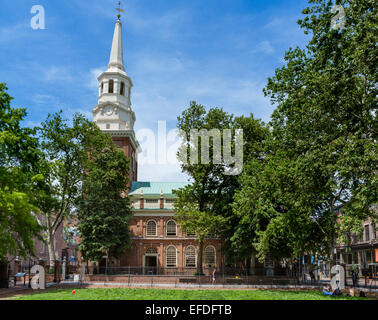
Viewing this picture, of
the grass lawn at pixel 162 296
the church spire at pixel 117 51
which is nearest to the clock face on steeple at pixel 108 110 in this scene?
the church spire at pixel 117 51

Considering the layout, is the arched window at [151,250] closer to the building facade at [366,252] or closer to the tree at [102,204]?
the tree at [102,204]

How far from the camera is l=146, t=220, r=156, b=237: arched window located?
58.6 meters

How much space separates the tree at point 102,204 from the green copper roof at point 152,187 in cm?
1306

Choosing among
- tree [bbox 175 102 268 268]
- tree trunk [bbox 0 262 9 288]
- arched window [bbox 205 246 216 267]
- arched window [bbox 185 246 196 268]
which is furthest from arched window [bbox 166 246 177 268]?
tree trunk [bbox 0 262 9 288]

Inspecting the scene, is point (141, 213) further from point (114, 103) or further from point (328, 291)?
point (328, 291)

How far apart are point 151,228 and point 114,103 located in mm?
19919

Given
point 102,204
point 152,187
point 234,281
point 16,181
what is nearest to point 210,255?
point 152,187

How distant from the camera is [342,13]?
23438mm

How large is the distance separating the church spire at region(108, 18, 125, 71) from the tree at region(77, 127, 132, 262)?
17478 millimetres

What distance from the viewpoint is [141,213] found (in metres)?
58.9

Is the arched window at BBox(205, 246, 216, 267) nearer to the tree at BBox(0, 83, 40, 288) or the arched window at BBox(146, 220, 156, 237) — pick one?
the arched window at BBox(146, 220, 156, 237)
